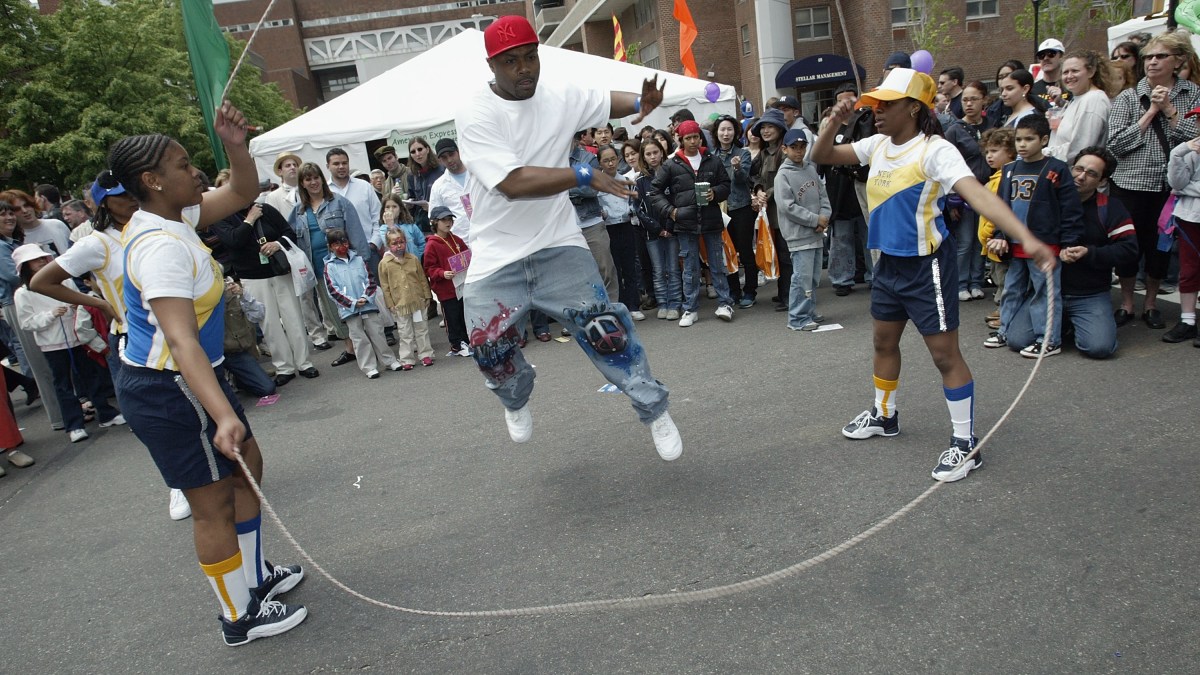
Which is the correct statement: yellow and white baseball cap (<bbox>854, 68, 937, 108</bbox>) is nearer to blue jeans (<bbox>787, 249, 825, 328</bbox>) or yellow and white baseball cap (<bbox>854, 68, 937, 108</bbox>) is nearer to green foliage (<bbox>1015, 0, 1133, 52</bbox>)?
blue jeans (<bbox>787, 249, 825, 328</bbox>)

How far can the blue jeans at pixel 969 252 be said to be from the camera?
284 inches

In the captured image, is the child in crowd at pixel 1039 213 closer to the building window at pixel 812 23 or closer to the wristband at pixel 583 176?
the wristband at pixel 583 176

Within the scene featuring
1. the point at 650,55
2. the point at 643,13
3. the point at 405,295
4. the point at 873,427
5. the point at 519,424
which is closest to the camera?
the point at 519,424

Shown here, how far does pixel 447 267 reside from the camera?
7.89 m

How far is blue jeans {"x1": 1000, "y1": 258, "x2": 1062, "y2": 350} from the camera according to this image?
5500 mm

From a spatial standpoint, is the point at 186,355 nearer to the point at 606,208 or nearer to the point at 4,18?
the point at 606,208

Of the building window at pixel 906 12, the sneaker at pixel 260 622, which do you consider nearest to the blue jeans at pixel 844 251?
the sneaker at pixel 260 622

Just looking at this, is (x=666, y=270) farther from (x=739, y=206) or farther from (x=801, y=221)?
(x=801, y=221)

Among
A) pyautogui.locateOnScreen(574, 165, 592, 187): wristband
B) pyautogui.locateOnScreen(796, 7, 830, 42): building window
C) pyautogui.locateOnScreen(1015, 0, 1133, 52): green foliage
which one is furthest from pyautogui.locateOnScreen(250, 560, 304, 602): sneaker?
pyautogui.locateOnScreen(796, 7, 830, 42): building window

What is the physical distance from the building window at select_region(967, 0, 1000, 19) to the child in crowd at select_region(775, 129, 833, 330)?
31901 millimetres

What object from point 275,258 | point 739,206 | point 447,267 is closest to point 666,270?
point 739,206

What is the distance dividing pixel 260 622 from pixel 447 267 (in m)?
5.15

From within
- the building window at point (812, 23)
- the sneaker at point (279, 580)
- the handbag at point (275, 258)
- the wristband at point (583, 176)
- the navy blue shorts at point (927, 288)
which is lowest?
the sneaker at point (279, 580)

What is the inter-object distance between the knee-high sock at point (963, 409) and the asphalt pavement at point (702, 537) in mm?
239
